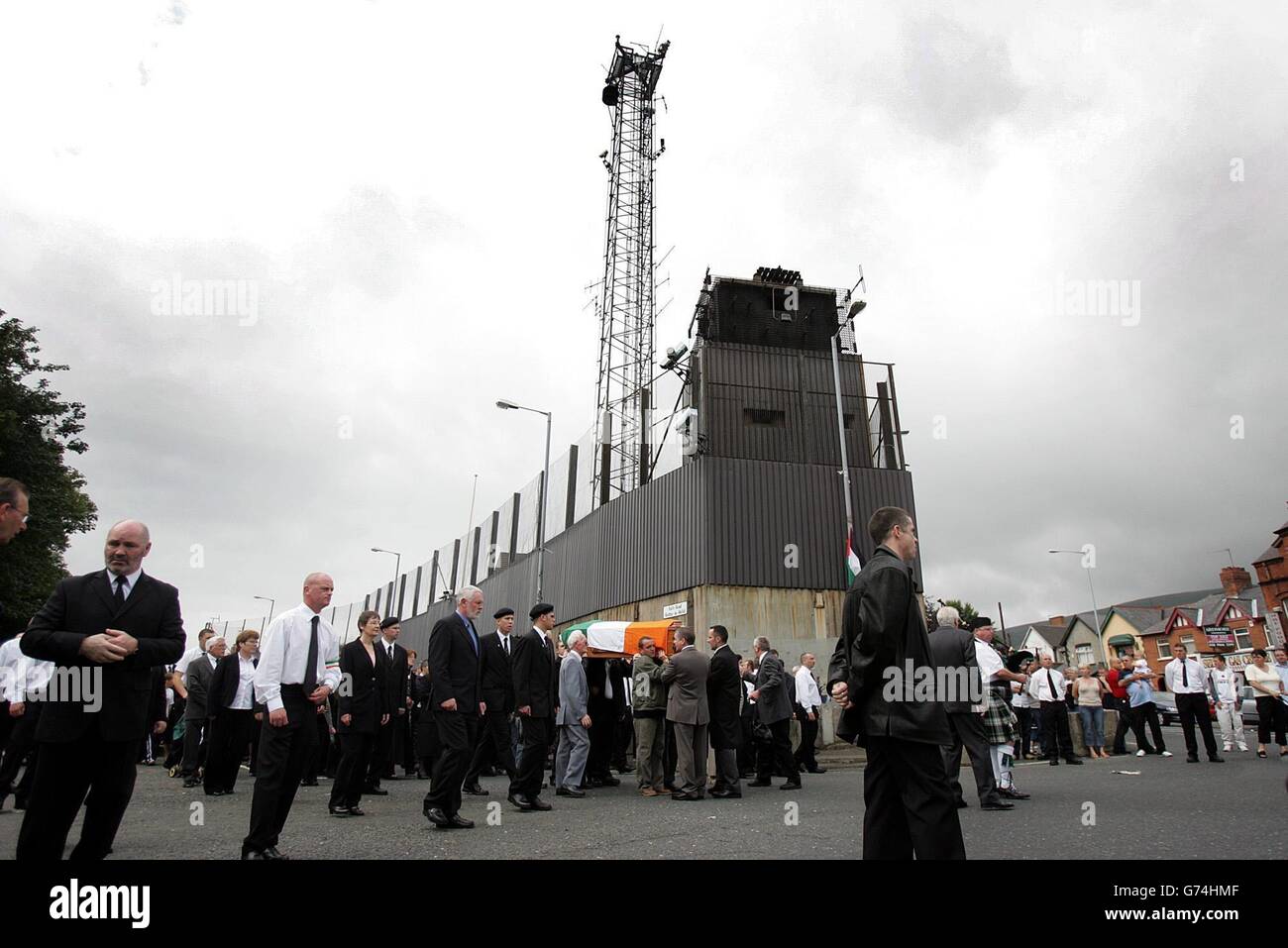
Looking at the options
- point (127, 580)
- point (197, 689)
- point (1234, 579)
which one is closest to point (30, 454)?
point (197, 689)

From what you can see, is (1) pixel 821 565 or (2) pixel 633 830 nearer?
(2) pixel 633 830

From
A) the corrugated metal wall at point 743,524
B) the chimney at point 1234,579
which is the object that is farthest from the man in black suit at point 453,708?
the chimney at point 1234,579

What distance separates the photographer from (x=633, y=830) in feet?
21.6

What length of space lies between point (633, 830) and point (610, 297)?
31630mm

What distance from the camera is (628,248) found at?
36094 mm

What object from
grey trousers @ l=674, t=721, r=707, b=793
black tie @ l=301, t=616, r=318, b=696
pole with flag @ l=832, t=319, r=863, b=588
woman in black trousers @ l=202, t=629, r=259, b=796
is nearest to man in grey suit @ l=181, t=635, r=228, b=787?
woman in black trousers @ l=202, t=629, r=259, b=796

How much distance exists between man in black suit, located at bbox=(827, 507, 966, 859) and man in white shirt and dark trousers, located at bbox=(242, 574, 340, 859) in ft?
12.2

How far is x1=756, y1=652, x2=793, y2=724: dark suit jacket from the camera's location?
10695 mm

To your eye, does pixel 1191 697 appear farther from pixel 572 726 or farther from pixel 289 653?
pixel 289 653

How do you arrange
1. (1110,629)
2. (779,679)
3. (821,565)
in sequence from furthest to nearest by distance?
(1110,629), (821,565), (779,679)

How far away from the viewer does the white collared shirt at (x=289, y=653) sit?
5.25 meters

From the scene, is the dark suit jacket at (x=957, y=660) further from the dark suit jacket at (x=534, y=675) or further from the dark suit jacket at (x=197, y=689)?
the dark suit jacket at (x=197, y=689)

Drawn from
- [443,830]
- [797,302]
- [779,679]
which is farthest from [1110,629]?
[443,830]
